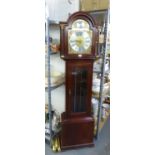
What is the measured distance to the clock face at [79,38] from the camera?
1.31m

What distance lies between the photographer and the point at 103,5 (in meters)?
1.68

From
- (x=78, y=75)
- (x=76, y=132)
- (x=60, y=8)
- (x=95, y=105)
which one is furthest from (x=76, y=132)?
(x=60, y=8)

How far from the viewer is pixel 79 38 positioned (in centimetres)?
133

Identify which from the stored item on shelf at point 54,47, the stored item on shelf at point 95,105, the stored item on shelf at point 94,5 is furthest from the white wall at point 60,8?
the stored item on shelf at point 95,105

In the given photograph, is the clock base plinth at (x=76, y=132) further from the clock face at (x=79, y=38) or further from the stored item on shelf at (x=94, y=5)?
the stored item on shelf at (x=94, y=5)

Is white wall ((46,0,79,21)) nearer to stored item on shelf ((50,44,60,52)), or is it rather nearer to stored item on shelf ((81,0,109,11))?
stored item on shelf ((81,0,109,11))

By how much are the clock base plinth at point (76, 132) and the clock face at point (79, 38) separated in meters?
0.58

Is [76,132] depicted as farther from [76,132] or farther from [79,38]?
[79,38]
